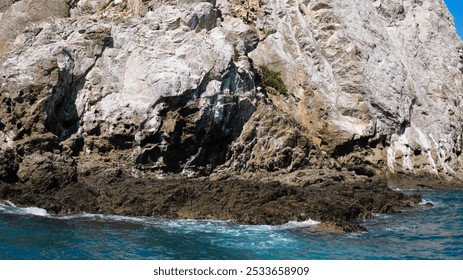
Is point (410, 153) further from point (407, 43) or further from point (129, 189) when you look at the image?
point (129, 189)

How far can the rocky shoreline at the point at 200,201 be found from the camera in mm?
21391

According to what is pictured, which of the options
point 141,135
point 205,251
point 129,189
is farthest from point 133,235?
point 141,135

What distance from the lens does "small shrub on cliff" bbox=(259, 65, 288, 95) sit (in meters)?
36.8

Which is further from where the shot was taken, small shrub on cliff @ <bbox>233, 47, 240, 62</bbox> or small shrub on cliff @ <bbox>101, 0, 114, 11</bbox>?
small shrub on cliff @ <bbox>101, 0, 114, 11</bbox>

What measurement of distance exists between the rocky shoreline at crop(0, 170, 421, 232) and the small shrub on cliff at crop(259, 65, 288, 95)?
39.4ft

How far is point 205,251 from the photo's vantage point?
15977 mm

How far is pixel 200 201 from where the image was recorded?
22719 millimetres

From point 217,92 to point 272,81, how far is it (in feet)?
29.1

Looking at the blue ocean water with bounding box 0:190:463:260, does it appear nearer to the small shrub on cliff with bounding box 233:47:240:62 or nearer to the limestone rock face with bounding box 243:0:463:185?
the small shrub on cliff with bounding box 233:47:240:62

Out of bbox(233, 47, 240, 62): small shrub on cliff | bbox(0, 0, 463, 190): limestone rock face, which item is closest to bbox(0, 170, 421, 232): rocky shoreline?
bbox(0, 0, 463, 190): limestone rock face

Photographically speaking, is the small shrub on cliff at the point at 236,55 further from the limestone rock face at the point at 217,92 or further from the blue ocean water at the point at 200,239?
the blue ocean water at the point at 200,239

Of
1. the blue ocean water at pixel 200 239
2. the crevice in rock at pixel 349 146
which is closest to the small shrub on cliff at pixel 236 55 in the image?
the crevice in rock at pixel 349 146

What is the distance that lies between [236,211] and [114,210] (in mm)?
4795

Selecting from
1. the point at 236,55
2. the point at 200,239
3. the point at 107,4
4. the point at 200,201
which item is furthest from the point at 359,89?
the point at 200,239
